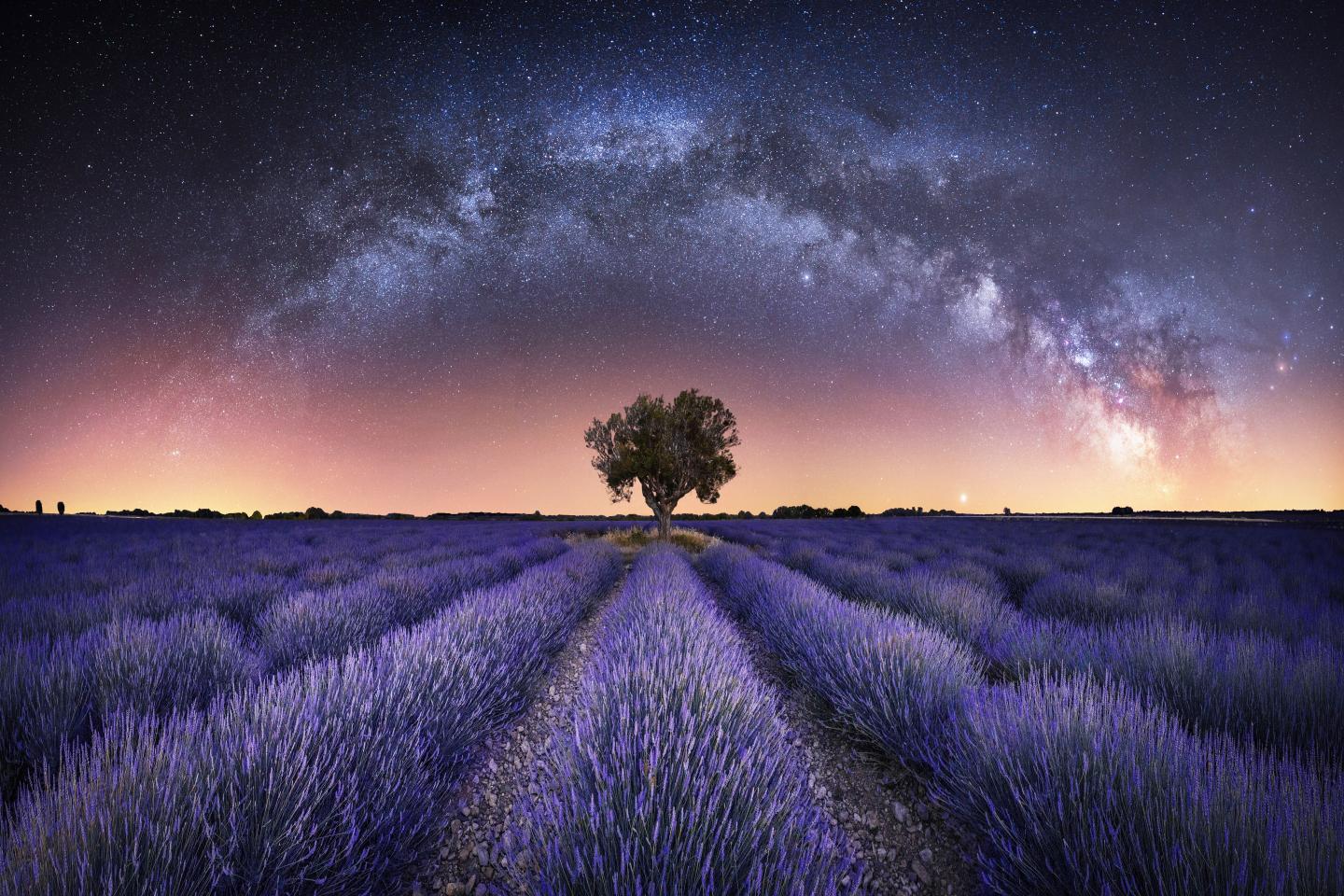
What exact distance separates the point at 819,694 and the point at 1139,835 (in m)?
2.24

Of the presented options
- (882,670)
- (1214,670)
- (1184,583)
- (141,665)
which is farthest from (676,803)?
(1184,583)

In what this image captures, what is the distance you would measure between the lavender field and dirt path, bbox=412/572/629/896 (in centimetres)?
2

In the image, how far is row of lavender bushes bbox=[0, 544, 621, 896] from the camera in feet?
3.91

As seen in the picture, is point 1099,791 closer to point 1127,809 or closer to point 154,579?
point 1127,809

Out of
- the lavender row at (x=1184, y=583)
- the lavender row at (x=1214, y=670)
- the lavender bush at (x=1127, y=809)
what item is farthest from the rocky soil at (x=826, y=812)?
the lavender row at (x=1184, y=583)

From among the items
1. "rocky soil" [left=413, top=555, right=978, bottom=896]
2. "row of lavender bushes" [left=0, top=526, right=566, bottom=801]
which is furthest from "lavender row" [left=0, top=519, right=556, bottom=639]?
"rocky soil" [left=413, top=555, right=978, bottom=896]

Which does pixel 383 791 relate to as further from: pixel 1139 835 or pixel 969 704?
pixel 969 704

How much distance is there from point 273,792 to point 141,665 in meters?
2.34

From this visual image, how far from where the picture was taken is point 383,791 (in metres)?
1.88

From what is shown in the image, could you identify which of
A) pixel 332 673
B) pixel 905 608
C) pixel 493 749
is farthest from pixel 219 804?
pixel 905 608

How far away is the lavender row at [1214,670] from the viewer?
7.61ft

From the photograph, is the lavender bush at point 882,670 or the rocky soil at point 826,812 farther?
the lavender bush at point 882,670

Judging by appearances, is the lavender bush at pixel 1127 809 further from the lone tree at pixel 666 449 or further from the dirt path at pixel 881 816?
the lone tree at pixel 666 449

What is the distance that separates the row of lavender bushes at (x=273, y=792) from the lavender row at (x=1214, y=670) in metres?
3.12
